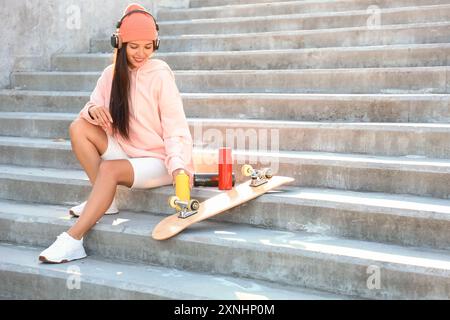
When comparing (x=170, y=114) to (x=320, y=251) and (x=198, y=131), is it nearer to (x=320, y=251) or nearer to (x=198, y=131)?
(x=198, y=131)

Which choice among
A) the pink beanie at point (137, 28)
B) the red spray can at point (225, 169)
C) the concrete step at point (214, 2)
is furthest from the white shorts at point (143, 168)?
the concrete step at point (214, 2)

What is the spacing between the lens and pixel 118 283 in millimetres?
2902

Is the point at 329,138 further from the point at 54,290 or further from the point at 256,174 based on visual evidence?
the point at 54,290

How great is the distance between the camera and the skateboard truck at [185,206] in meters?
3.11

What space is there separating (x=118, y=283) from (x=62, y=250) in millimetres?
421

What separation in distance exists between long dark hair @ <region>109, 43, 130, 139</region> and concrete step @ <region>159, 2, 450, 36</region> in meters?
2.34

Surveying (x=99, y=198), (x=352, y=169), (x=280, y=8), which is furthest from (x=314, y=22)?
(x=99, y=198)

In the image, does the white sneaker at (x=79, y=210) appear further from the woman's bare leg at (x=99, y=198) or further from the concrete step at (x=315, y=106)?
the concrete step at (x=315, y=106)

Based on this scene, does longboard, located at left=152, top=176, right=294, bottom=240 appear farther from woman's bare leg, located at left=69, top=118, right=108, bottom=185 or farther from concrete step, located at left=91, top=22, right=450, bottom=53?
concrete step, located at left=91, top=22, right=450, bottom=53

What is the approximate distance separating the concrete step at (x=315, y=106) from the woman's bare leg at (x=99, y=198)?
53.7 inches

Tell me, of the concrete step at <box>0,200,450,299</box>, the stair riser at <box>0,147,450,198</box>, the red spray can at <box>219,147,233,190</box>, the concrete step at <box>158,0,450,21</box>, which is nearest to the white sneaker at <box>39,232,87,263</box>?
the concrete step at <box>0,200,450,299</box>

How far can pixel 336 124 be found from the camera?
3857mm

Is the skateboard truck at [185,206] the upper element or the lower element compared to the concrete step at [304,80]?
lower

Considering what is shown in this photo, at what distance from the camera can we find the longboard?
3123 millimetres
